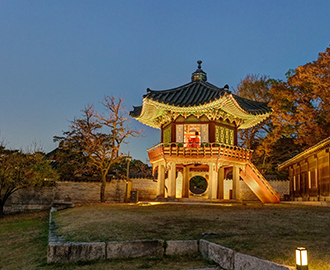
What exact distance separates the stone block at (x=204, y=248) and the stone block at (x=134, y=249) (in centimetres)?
86

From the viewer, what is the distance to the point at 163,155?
22031 millimetres

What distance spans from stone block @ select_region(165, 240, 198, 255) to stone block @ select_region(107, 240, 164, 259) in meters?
0.18

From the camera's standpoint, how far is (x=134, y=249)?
7117mm

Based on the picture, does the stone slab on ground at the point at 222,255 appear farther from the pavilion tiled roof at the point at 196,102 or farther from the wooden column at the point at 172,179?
the wooden column at the point at 172,179

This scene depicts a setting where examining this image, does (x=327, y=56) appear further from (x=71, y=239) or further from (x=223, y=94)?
(x=71, y=239)

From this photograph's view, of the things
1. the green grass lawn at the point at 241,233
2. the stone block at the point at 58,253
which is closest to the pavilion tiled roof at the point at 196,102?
the green grass lawn at the point at 241,233

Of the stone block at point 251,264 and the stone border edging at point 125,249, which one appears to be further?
the stone border edging at point 125,249

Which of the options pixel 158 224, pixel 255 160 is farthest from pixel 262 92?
pixel 158 224

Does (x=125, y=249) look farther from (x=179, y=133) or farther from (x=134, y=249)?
(x=179, y=133)

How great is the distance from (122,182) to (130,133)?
20.0ft

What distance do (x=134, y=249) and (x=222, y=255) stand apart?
2.00 metres

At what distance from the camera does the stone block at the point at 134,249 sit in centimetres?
702

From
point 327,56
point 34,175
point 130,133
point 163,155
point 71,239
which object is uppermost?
point 327,56

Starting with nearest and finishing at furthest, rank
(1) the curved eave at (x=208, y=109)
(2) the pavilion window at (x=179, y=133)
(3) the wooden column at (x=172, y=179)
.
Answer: (1) the curved eave at (x=208, y=109), (3) the wooden column at (x=172, y=179), (2) the pavilion window at (x=179, y=133)
